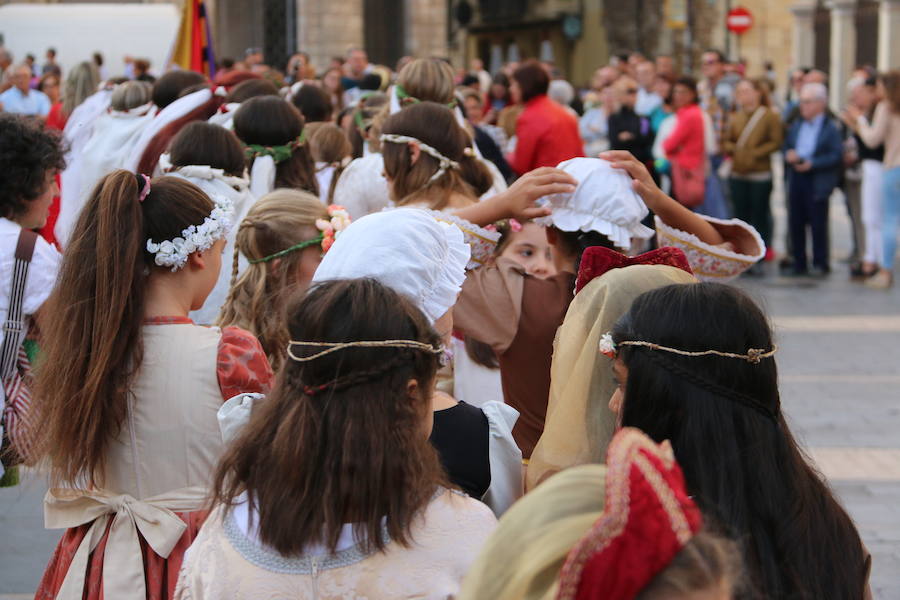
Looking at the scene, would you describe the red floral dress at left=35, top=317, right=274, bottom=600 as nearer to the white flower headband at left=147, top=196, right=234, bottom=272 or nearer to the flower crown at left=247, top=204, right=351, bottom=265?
the white flower headband at left=147, top=196, right=234, bottom=272

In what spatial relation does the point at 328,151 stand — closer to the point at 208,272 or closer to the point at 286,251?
the point at 286,251

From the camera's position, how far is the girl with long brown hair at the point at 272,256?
13.0 feet

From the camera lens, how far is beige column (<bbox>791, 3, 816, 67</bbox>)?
28.2m

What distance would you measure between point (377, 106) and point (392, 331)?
6.70 meters

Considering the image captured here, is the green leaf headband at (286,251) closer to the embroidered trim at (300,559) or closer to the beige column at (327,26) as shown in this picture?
the embroidered trim at (300,559)

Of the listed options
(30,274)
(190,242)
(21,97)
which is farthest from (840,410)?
(21,97)

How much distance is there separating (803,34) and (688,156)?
17.6 meters

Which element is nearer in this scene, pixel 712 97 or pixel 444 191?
pixel 444 191

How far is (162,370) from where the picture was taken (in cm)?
297

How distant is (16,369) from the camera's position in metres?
4.20

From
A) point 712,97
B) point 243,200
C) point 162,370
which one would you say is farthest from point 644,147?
point 162,370

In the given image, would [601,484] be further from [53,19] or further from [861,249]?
[53,19]

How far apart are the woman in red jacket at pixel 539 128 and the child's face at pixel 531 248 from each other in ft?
15.9

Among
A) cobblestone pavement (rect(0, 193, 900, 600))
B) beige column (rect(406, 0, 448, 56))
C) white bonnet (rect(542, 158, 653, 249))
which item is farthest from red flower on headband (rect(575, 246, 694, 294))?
beige column (rect(406, 0, 448, 56))
